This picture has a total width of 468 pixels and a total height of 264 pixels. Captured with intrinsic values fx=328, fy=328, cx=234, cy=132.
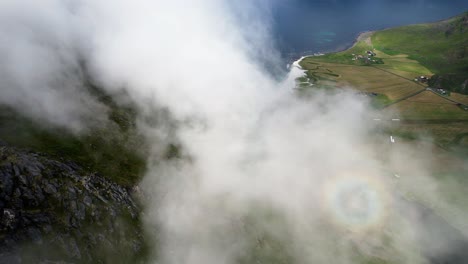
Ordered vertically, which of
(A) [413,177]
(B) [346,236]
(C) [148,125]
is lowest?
(B) [346,236]

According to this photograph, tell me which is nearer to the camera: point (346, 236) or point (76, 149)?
point (76, 149)

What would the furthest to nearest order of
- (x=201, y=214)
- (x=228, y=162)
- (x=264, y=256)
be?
(x=228, y=162), (x=201, y=214), (x=264, y=256)

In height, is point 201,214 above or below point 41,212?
above

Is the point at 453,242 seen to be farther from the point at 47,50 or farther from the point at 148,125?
the point at 47,50

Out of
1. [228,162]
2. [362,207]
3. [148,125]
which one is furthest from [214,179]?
[362,207]

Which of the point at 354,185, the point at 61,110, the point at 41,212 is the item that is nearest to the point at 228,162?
the point at 354,185

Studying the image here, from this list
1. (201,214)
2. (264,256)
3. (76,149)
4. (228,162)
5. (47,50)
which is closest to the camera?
(76,149)
